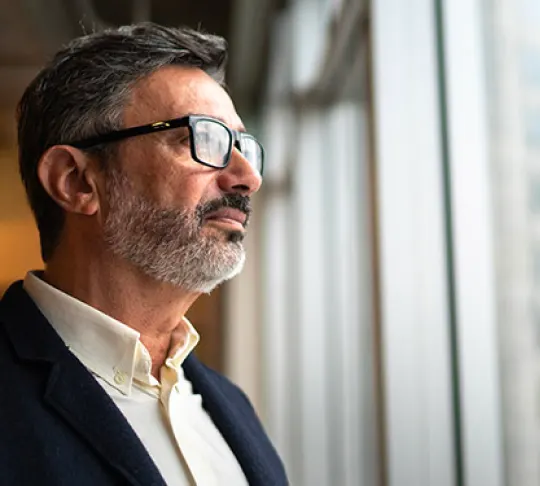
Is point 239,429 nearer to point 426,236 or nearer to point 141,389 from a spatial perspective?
point 141,389

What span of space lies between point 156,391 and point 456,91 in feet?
2.80

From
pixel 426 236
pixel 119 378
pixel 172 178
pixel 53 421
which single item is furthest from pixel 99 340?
pixel 426 236

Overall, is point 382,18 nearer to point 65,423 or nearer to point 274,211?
point 65,423

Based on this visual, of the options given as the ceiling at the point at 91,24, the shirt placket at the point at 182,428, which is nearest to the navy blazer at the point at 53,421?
the shirt placket at the point at 182,428

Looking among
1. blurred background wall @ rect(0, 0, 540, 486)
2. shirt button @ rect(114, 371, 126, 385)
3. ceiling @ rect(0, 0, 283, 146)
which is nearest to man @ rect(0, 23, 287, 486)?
shirt button @ rect(114, 371, 126, 385)

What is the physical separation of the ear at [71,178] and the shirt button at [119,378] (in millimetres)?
280

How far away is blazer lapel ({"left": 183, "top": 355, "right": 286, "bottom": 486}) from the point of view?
1.16 meters

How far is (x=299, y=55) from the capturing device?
9.87 feet

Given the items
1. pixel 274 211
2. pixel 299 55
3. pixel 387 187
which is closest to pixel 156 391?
pixel 387 187

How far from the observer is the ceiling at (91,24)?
2805 mm

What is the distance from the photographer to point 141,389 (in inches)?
43.6

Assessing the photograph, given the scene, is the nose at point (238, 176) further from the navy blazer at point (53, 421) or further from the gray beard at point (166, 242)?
the navy blazer at point (53, 421)

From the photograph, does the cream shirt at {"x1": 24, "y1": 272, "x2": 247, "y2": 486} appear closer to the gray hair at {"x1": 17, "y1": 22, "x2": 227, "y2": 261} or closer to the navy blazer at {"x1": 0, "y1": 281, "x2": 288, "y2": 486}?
the navy blazer at {"x1": 0, "y1": 281, "x2": 288, "y2": 486}

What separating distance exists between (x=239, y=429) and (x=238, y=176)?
0.43 m
